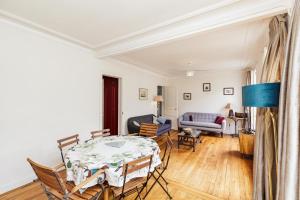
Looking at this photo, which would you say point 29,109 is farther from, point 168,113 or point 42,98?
point 168,113

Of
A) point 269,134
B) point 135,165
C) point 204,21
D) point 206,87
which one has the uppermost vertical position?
point 204,21

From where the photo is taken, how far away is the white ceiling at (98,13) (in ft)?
6.26

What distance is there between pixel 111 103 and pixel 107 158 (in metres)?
3.07

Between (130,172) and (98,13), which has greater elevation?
(98,13)

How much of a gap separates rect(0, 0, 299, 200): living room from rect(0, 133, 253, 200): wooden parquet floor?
2 centimetres

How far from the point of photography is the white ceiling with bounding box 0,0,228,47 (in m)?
1.91

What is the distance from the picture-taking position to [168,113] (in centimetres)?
708

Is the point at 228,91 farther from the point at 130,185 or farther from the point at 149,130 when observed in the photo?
the point at 130,185

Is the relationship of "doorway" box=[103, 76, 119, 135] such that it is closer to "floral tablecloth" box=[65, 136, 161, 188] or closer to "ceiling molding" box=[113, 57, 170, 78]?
"ceiling molding" box=[113, 57, 170, 78]

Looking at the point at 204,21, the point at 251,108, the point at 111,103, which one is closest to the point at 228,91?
the point at 251,108

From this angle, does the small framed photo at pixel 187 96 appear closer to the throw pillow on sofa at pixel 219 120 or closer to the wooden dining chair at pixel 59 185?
the throw pillow on sofa at pixel 219 120

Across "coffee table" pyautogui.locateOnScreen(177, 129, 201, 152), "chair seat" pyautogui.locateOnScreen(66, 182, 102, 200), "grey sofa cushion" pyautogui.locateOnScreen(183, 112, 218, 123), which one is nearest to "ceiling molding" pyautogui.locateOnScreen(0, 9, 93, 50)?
"chair seat" pyautogui.locateOnScreen(66, 182, 102, 200)

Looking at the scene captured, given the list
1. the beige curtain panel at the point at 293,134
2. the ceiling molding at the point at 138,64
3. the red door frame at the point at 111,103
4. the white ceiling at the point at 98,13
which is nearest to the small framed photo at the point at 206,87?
→ the ceiling molding at the point at 138,64

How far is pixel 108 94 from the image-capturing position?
462 centimetres
